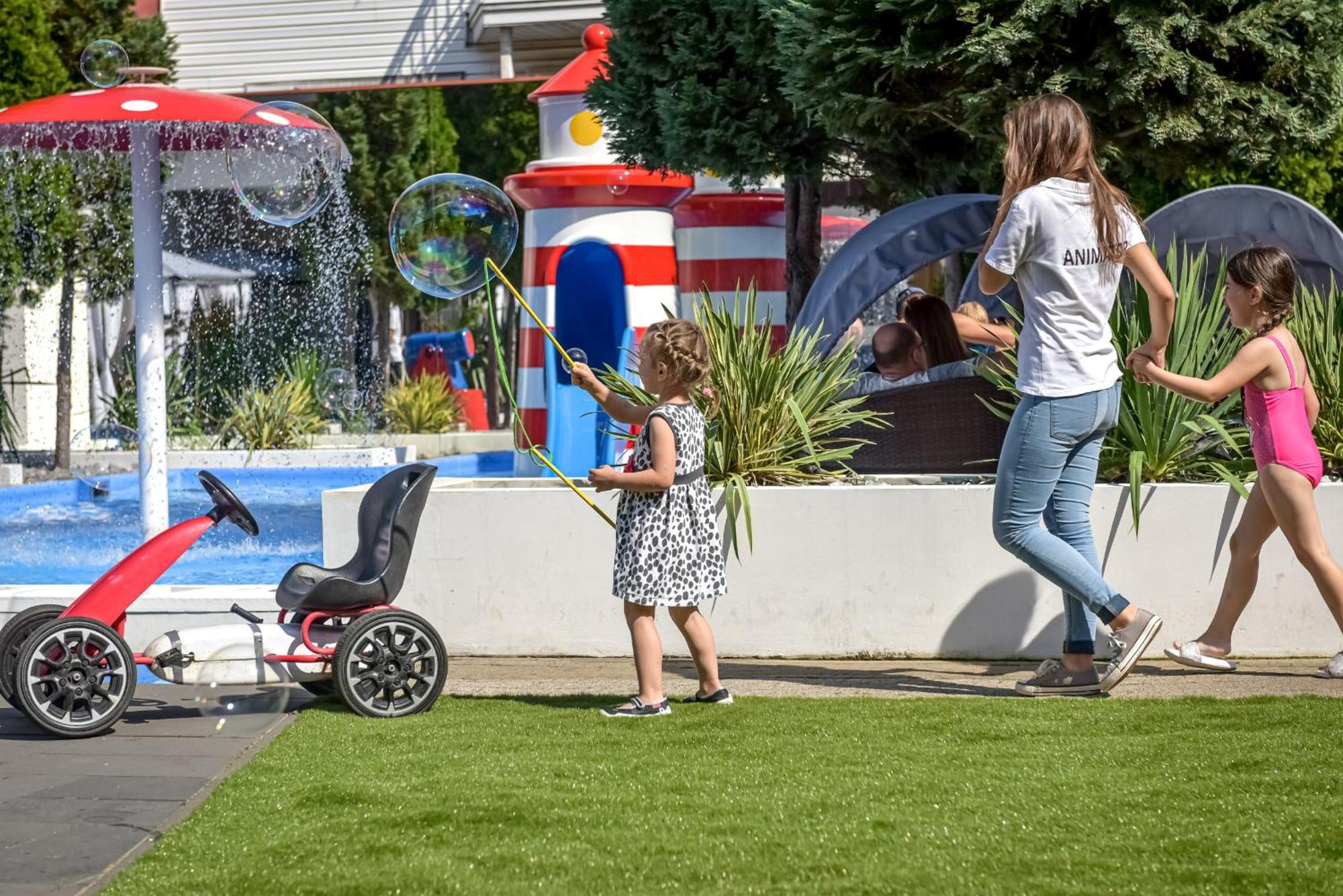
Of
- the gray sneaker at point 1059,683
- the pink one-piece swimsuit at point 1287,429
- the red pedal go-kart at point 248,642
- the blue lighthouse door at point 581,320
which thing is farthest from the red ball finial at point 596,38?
the gray sneaker at point 1059,683

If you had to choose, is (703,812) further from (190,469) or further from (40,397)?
(40,397)

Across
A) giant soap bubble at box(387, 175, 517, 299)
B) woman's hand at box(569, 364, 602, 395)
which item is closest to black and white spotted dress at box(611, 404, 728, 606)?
woman's hand at box(569, 364, 602, 395)

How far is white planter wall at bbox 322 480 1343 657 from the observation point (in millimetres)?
6195

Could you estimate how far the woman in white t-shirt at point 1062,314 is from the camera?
16.8 ft

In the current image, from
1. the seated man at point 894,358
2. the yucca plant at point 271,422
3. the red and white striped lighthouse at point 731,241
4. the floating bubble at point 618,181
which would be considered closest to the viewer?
the seated man at point 894,358

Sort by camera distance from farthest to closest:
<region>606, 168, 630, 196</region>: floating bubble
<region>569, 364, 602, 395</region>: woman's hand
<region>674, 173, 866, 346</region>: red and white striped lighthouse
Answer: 1. <region>674, 173, 866, 346</region>: red and white striped lighthouse
2. <region>606, 168, 630, 196</region>: floating bubble
3. <region>569, 364, 602, 395</region>: woman's hand

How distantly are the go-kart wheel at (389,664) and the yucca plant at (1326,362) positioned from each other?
3596mm

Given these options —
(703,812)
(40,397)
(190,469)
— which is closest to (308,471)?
(190,469)

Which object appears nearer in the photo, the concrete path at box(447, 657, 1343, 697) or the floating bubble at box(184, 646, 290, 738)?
the floating bubble at box(184, 646, 290, 738)

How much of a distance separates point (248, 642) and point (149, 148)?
13.2 ft

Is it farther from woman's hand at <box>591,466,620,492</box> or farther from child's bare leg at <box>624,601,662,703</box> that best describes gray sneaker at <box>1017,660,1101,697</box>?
woman's hand at <box>591,466,620,492</box>

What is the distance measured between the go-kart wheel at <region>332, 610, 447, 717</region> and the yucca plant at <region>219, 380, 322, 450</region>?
11.4 m

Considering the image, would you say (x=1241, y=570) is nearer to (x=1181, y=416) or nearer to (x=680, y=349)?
(x=1181, y=416)

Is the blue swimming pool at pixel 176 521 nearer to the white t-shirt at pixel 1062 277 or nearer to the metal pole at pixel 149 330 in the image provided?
the metal pole at pixel 149 330
